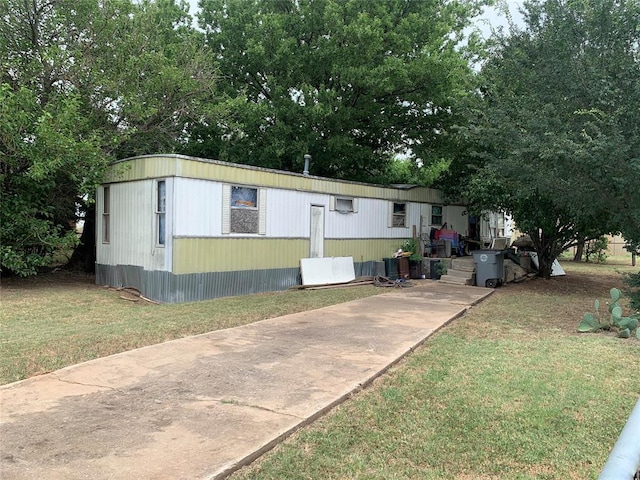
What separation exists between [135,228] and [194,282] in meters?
1.87

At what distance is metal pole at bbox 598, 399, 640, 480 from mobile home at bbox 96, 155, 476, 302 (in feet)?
29.4

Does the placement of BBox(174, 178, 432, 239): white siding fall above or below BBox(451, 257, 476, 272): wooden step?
above

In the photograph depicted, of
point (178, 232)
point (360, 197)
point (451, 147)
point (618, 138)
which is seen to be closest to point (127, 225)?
point (178, 232)

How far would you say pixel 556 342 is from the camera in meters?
6.46

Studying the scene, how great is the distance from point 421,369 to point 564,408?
145cm

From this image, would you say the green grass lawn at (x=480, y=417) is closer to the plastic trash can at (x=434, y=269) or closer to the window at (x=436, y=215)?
the plastic trash can at (x=434, y=269)

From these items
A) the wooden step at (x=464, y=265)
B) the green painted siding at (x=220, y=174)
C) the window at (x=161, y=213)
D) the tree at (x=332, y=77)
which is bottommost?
the wooden step at (x=464, y=265)

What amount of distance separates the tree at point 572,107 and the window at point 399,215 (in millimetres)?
5080

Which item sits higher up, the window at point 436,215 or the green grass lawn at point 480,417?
the window at point 436,215

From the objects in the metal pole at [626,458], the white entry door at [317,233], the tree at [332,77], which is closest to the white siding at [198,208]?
the white entry door at [317,233]

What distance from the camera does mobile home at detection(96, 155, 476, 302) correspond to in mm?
9617

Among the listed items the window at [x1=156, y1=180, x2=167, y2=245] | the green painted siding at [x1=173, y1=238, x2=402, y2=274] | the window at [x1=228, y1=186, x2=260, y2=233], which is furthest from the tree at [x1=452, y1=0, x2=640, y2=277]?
the window at [x1=156, y1=180, x2=167, y2=245]

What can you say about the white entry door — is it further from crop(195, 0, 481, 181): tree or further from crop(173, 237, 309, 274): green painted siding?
crop(195, 0, 481, 181): tree

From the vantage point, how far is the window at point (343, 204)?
13.3 meters
